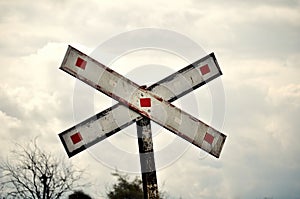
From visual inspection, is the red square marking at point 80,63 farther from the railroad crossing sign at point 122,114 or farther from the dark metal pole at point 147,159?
the dark metal pole at point 147,159

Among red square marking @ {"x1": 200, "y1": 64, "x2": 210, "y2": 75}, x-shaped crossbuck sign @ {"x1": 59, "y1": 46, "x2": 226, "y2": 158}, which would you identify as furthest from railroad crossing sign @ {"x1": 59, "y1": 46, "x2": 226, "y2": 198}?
red square marking @ {"x1": 200, "y1": 64, "x2": 210, "y2": 75}

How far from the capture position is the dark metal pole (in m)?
7.50

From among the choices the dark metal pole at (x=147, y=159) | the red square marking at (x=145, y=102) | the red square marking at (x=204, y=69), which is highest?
the red square marking at (x=204, y=69)

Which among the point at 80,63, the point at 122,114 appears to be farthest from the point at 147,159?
the point at 80,63

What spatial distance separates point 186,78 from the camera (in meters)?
8.21

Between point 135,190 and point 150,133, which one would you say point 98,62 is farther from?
point 135,190

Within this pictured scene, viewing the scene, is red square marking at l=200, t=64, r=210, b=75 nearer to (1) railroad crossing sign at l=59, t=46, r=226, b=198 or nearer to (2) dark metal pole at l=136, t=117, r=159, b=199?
(1) railroad crossing sign at l=59, t=46, r=226, b=198

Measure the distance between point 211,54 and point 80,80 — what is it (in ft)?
7.40

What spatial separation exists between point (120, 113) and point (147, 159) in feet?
2.69

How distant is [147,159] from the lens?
7605mm

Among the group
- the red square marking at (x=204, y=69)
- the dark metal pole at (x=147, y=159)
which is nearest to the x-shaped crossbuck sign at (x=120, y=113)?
the dark metal pole at (x=147, y=159)

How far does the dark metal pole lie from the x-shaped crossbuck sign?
0.15 metres

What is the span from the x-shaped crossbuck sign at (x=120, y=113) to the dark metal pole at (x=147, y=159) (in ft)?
0.50

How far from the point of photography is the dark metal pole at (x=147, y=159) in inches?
295
